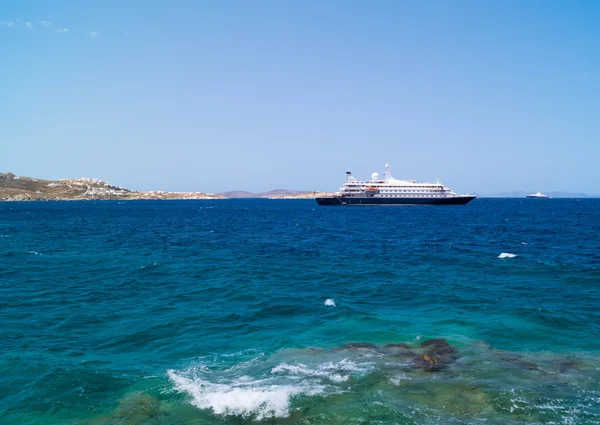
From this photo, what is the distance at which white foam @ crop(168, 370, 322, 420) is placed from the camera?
1251cm

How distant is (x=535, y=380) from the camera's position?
47.1 feet

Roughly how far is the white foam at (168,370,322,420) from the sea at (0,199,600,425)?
6cm

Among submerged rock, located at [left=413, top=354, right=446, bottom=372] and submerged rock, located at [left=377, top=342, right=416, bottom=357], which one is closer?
submerged rock, located at [left=413, top=354, right=446, bottom=372]

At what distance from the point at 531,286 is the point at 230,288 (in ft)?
70.3

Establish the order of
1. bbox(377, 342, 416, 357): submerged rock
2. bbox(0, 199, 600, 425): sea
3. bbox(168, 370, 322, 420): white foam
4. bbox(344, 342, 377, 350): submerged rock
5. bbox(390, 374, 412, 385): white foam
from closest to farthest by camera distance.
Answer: bbox(168, 370, 322, 420): white foam
bbox(0, 199, 600, 425): sea
bbox(390, 374, 412, 385): white foam
bbox(377, 342, 416, 357): submerged rock
bbox(344, 342, 377, 350): submerged rock

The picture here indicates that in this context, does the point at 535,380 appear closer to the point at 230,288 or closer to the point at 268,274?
the point at 230,288

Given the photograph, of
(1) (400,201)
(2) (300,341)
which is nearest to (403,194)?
(1) (400,201)

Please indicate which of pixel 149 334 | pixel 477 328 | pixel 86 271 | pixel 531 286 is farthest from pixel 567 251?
pixel 86 271

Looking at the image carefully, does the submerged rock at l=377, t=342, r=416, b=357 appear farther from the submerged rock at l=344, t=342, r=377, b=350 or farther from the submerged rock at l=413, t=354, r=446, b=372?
the submerged rock at l=413, t=354, r=446, b=372

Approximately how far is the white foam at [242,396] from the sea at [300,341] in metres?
0.06

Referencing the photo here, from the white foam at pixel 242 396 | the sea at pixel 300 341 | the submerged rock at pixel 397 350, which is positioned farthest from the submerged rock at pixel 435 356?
the white foam at pixel 242 396

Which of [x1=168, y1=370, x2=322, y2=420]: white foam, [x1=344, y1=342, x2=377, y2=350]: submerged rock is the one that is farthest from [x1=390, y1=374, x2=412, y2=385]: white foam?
[x1=344, y1=342, x2=377, y2=350]: submerged rock

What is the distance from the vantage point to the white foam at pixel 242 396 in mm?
12515

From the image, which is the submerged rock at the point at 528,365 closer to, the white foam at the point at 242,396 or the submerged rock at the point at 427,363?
the submerged rock at the point at 427,363
